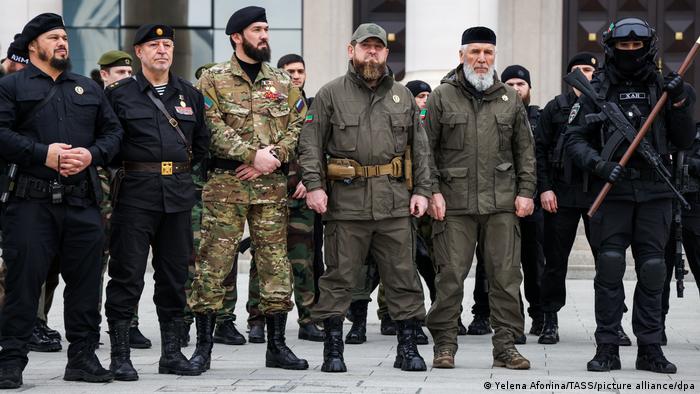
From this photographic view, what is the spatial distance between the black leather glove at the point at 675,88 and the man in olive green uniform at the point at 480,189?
986mm

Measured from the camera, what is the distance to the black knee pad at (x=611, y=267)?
7992 millimetres

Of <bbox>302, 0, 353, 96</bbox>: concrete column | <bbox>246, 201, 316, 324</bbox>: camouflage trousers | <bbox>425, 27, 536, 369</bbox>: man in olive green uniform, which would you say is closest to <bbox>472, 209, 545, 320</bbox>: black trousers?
<bbox>246, 201, 316, 324</bbox>: camouflage trousers

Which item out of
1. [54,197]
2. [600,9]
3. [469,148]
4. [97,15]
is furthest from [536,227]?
[97,15]

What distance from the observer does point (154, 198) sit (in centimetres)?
767

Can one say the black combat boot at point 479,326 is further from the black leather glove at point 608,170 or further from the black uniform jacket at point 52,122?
the black uniform jacket at point 52,122

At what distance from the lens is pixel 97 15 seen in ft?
63.2

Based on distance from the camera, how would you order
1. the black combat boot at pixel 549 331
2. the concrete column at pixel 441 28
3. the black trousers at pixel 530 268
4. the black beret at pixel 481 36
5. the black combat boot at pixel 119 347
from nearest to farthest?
the black combat boot at pixel 119 347 < the black beret at pixel 481 36 < the black combat boot at pixel 549 331 < the black trousers at pixel 530 268 < the concrete column at pixel 441 28

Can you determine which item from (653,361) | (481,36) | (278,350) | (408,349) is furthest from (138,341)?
(653,361)

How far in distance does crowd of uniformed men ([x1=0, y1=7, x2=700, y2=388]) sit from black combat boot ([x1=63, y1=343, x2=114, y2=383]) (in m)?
0.01

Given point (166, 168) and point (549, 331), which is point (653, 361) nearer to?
point (549, 331)

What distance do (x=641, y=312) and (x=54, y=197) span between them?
352cm

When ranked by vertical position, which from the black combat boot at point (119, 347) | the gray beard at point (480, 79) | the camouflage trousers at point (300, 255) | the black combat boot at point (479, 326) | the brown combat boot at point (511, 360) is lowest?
the black combat boot at point (479, 326)

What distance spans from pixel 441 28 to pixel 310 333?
703 cm

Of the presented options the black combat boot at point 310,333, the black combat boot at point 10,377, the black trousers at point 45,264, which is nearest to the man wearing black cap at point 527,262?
the black combat boot at point 310,333
